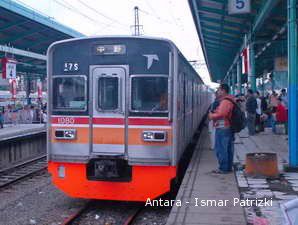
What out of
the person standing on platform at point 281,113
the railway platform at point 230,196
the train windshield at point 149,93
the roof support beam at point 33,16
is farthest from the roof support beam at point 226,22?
the train windshield at point 149,93

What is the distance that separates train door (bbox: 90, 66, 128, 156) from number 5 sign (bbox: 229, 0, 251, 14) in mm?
6190

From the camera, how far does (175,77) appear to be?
23.5 ft

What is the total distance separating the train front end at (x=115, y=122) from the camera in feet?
23.1

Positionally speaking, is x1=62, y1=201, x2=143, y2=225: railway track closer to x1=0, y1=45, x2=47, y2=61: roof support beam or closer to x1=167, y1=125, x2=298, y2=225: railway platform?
x1=167, y1=125, x2=298, y2=225: railway platform

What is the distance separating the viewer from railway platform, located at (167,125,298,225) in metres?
5.32

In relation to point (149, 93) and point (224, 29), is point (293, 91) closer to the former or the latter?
point (149, 93)

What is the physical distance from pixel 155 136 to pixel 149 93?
699 millimetres

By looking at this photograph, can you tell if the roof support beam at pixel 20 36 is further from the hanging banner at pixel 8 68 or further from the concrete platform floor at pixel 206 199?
the concrete platform floor at pixel 206 199

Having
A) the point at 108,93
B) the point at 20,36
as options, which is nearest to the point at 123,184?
the point at 108,93

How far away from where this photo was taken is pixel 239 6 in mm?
12344

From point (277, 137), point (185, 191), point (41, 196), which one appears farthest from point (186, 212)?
point (277, 137)

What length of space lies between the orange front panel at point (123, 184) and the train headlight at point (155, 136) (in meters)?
0.44

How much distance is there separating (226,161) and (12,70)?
12.0 metres

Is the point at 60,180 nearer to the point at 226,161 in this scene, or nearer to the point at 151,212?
the point at 151,212
